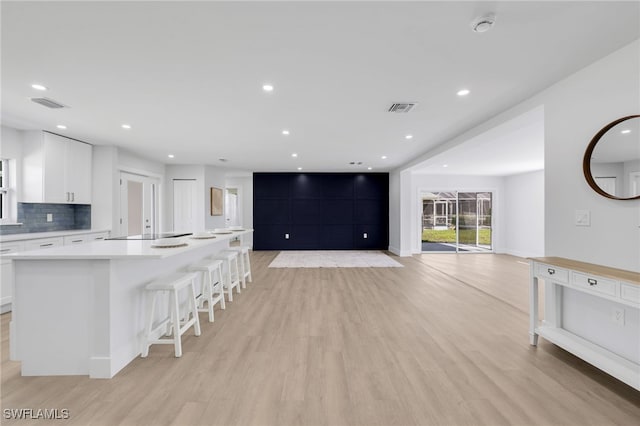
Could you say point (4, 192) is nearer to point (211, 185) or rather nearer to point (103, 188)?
point (103, 188)

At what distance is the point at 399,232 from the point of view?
7938 mm

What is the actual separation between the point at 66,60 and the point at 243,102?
154 cm

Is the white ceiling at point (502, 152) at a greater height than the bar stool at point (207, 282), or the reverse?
the white ceiling at point (502, 152)

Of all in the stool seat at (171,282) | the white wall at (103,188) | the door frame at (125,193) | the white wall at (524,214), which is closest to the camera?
the stool seat at (171,282)

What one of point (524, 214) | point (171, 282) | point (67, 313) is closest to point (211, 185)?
point (171, 282)

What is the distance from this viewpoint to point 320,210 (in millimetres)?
8969

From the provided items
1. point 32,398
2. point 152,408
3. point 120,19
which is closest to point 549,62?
point 120,19

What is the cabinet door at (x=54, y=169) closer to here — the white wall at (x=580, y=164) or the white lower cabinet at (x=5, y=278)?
the white lower cabinet at (x=5, y=278)

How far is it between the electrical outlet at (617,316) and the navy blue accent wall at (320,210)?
22.4 ft

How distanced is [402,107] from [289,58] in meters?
1.66

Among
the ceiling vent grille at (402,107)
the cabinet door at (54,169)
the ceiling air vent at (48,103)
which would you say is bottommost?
the cabinet door at (54,169)

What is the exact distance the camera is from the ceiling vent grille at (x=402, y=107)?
10.7 feet

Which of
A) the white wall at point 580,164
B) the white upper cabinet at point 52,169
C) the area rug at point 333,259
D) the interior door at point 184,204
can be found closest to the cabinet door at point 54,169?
the white upper cabinet at point 52,169

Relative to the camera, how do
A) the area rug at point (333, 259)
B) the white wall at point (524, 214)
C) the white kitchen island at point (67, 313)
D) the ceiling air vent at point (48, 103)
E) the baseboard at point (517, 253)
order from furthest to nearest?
the baseboard at point (517, 253) → the white wall at point (524, 214) → the area rug at point (333, 259) → the ceiling air vent at point (48, 103) → the white kitchen island at point (67, 313)
